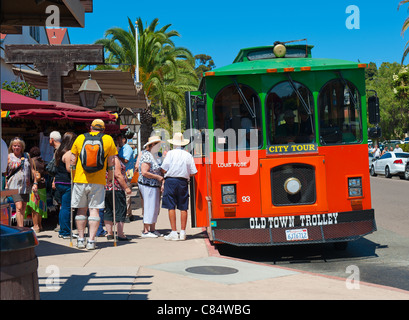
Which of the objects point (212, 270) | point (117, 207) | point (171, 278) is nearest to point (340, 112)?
point (212, 270)

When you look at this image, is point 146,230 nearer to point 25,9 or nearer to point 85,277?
point 85,277

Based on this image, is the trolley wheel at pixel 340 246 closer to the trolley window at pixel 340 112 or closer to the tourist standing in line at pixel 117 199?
the trolley window at pixel 340 112

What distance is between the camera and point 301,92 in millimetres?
8820

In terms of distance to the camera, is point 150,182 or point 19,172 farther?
point 150,182

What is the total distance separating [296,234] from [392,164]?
73.4ft

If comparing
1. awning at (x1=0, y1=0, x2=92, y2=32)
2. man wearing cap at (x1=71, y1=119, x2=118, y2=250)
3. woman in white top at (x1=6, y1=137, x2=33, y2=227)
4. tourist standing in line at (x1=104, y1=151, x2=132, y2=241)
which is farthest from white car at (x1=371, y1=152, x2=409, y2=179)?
awning at (x1=0, y1=0, x2=92, y2=32)

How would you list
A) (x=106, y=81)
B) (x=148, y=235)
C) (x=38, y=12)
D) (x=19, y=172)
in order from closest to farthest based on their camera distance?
(x=38, y=12), (x=19, y=172), (x=148, y=235), (x=106, y=81)

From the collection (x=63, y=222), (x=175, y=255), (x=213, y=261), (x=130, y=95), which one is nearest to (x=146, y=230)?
→ (x=63, y=222)

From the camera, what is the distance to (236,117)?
8.81 meters

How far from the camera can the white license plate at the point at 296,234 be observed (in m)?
8.45

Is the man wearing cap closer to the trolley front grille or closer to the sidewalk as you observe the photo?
the sidewalk

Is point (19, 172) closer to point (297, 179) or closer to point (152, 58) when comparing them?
point (297, 179)

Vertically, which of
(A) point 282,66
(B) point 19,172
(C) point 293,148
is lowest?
(B) point 19,172
